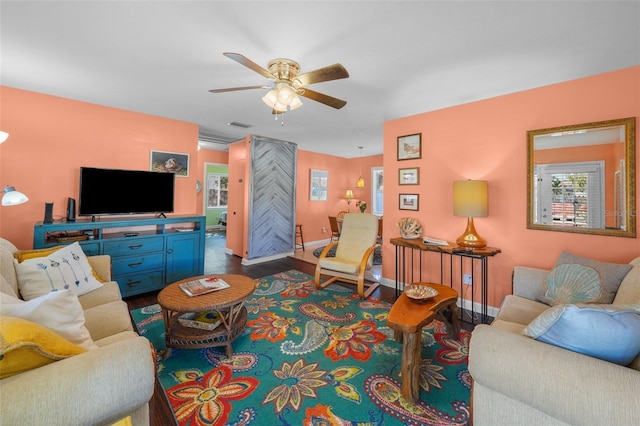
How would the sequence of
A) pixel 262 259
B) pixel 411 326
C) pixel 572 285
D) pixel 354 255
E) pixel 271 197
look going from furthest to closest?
pixel 271 197, pixel 262 259, pixel 354 255, pixel 572 285, pixel 411 326

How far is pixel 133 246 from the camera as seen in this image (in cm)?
324

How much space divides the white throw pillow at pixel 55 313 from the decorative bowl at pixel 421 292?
2051 mm

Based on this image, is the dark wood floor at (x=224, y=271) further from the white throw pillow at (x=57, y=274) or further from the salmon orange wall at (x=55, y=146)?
the salmon orange wall at (x=55, y=146)

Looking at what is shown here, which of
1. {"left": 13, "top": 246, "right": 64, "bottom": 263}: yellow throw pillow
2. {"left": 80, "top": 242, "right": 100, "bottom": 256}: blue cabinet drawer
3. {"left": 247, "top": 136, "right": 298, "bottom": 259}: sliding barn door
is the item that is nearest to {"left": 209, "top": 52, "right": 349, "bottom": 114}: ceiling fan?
{"left": 13, "top": 246, "right": 64, "bottom": 263}: yellow throw pillow

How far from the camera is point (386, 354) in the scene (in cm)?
212

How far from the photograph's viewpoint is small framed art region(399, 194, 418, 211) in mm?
3553

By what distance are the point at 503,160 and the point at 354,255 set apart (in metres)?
2.16

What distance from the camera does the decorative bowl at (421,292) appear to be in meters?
2.04

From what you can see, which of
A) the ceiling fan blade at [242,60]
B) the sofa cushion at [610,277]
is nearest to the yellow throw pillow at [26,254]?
the ceiling fan blade at [242,60]

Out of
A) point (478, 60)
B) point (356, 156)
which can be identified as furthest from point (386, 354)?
point (356, 156)

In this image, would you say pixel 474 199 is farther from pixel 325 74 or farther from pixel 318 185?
pixel 318 185

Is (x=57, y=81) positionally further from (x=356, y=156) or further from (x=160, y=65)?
(x=356, y=156)

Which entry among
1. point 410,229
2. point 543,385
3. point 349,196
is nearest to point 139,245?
point 410,229

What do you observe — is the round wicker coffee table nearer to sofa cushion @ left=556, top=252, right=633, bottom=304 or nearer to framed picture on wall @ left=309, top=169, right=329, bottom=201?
sofa cushion @ left=556, top=252, right=633, bottom=304
